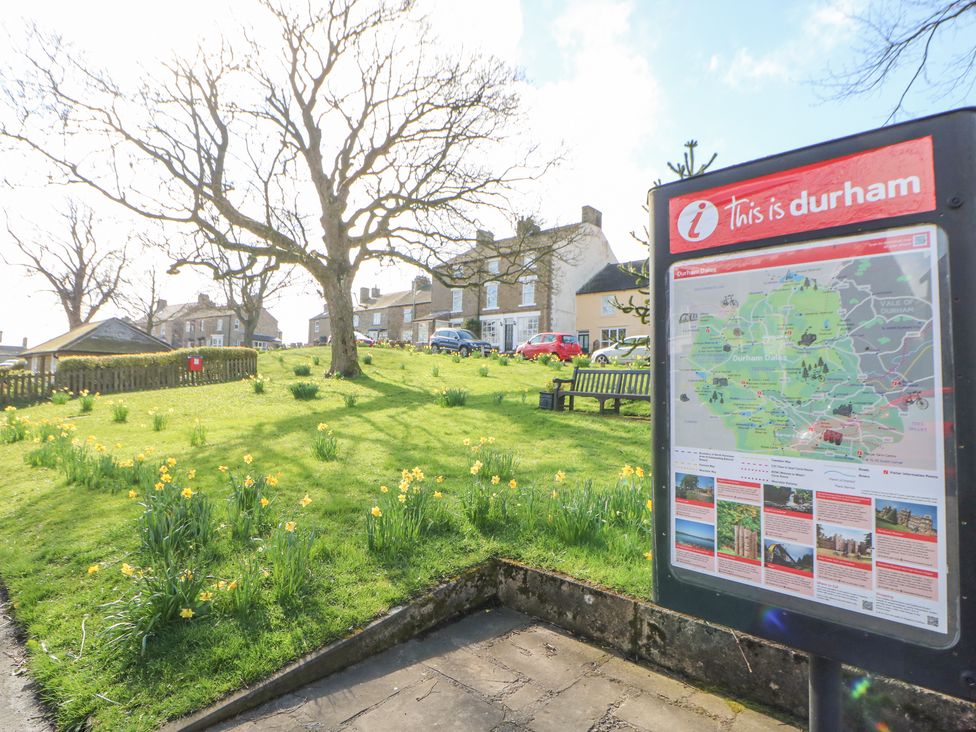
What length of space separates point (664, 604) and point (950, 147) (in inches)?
70.0

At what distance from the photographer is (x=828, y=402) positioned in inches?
66.7

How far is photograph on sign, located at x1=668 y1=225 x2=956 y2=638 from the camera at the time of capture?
1.53 meters

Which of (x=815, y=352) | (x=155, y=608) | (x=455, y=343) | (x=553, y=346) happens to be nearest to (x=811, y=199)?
(x=815, y=352)

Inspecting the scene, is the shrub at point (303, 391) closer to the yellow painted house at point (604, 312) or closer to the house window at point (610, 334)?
the yellow painted house at point (604, 312)

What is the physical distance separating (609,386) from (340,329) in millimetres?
9437

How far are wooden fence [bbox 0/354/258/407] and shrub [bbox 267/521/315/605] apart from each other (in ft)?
56.6

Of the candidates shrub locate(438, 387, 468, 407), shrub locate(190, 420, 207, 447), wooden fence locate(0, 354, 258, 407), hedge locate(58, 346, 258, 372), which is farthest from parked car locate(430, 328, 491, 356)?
shrub locate(190, 420, 207, 447)

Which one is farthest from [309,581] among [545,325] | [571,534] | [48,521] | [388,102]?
[545,325]

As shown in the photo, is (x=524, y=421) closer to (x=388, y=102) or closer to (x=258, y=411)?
(x=258, y=411)

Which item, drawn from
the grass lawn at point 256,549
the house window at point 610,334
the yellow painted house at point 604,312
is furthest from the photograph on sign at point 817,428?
the house window at point 610,334

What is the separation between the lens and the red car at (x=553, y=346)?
28.1 metres

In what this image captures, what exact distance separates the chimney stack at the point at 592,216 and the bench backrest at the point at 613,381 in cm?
3040

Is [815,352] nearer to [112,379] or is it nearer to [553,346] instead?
[112,379]

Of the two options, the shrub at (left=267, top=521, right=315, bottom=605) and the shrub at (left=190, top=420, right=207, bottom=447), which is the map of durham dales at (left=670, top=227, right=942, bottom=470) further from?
the shrub at (left=190, top=420, right=207, bottom=447)
